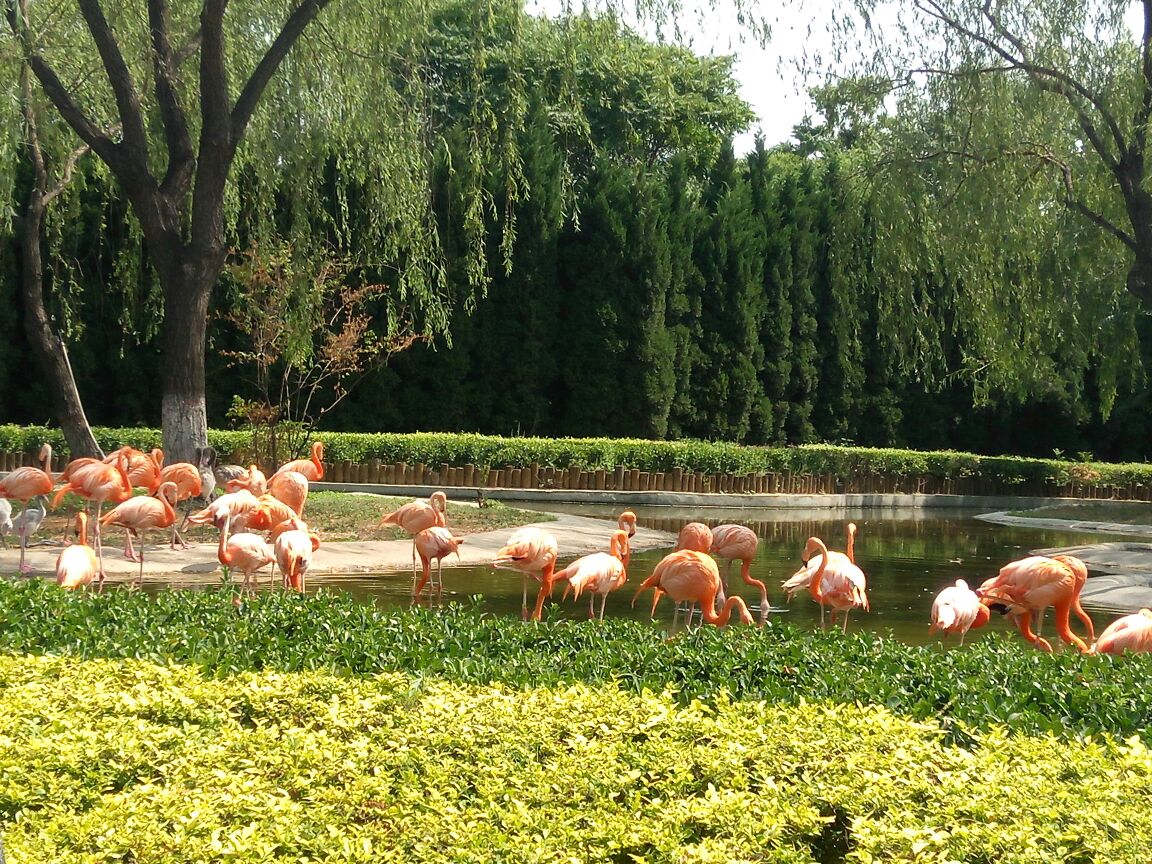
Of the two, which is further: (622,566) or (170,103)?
(170,103)

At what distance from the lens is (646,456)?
2312 centimetres

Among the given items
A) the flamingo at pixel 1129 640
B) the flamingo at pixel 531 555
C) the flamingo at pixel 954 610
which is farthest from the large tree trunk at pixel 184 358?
the flamingo at pixel 1129 640

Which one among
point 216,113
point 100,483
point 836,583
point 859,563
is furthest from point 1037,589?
point 216,113

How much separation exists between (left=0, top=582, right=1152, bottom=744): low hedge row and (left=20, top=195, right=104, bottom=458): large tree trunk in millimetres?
8645

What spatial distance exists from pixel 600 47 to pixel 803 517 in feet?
38.0

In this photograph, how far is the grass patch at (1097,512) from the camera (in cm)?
2162

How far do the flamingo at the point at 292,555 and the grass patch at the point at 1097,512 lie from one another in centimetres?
1688

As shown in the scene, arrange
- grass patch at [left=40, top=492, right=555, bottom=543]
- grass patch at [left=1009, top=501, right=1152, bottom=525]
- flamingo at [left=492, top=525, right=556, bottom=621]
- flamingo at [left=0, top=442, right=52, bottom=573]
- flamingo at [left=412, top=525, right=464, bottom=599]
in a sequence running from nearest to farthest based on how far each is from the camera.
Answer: flamingo at [left=492, top=525, right=556, bottom=621] < flamingo at [left=412, top=525, right=464, bottom=599] < flamingo at [left=0, top=442, right=52, bottom=573] < grass patch at [left=40, top=492, right=555, bottom=543] < grass patch at [left=1009, top=501, right=1152, bottom=525]

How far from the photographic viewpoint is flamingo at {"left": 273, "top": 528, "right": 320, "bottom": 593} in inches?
309

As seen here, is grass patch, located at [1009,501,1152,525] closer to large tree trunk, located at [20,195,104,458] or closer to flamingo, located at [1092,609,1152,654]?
flamingo, located at [1092,609,1152,654]

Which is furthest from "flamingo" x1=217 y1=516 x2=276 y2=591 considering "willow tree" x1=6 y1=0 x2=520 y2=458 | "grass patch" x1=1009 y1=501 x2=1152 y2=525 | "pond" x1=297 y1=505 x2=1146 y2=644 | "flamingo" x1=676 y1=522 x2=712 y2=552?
"grass patch" x1=1009 y1=501 x2=1152 y2=525

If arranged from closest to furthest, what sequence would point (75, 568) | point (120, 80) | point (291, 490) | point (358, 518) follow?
point (75, 568)
point (291, 490)
point (120, 80)
point (358, 518)

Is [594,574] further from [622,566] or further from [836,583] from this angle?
[836,583]

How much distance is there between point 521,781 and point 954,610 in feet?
13.9
